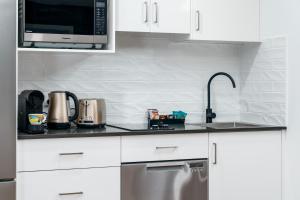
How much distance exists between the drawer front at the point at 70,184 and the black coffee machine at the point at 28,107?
10.3 inches

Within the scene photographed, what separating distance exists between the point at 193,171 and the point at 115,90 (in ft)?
2.70

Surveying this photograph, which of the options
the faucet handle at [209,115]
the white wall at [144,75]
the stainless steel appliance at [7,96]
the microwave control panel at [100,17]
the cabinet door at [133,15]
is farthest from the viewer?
the faucet handle at [209,115]

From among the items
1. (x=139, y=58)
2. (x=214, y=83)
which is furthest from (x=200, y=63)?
(x=139, y=58)

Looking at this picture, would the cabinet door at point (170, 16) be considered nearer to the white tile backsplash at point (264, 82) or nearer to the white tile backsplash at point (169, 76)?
the white tile backsplash at point (169, 76)

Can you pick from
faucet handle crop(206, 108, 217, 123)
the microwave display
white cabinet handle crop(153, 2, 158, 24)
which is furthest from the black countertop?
white cabinet handle crop(153, 2, 158, 24)

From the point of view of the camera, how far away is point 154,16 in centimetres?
324

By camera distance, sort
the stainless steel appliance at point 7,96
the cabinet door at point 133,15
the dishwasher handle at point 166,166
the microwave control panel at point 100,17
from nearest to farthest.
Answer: the stainless steel appliance at point 7,96, the dishwasher handle at point 166,166, the microwave control panel at point 100,17, the cabinet door at point 133,15

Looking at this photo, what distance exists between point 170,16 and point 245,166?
1085 mm

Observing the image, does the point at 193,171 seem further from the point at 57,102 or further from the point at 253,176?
the point at 57,102

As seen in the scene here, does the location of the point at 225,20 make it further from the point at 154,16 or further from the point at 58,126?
the point at 58,126

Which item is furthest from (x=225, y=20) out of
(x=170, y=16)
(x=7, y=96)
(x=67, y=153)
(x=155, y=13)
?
(x=7, y=96)

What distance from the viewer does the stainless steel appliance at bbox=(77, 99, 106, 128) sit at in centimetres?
311

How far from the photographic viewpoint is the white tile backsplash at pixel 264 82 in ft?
10.9

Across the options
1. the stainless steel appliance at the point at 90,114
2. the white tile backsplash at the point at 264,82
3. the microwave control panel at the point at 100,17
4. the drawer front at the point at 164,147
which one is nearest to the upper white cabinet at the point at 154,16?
the microwave control panel at the point at 100,17
